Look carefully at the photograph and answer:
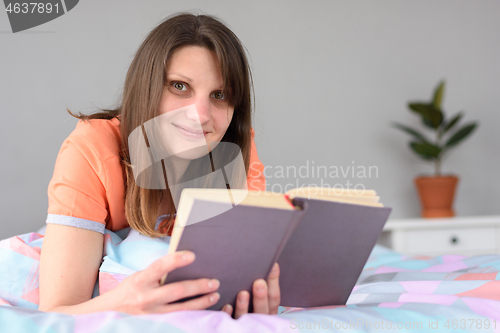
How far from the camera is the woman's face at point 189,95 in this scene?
90 cm

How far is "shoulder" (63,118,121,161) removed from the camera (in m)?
0.81

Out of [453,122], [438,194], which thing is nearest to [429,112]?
[453,122]

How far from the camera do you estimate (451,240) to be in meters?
2.06

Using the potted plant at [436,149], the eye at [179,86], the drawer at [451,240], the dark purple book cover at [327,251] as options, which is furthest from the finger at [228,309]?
the potted plant at [436,149]

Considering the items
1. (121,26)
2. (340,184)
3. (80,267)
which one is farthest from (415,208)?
(80,267)

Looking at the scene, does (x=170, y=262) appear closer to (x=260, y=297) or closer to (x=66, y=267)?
(x=260, y=297)

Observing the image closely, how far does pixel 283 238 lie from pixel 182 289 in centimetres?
15

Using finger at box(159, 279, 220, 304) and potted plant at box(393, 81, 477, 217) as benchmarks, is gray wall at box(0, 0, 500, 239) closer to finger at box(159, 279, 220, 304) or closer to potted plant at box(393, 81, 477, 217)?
potted plant at box(393, 81, 477, 217)

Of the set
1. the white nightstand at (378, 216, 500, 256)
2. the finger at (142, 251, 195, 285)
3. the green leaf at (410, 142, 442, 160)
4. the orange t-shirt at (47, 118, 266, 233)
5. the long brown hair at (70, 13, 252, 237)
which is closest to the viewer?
the finger at (142, 251, 195, 285)

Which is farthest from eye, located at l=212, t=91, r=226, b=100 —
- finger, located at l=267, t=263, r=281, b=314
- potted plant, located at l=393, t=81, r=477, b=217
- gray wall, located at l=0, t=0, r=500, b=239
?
potted plant, located at l=393, t=81, r=477, b=217

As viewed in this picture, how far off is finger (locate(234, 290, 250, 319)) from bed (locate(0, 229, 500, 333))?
0.04 meters

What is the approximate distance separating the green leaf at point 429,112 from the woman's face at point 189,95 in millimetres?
1500

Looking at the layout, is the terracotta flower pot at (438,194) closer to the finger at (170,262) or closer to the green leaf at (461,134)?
the green leaf at (461,134)

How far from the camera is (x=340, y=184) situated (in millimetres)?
2318
